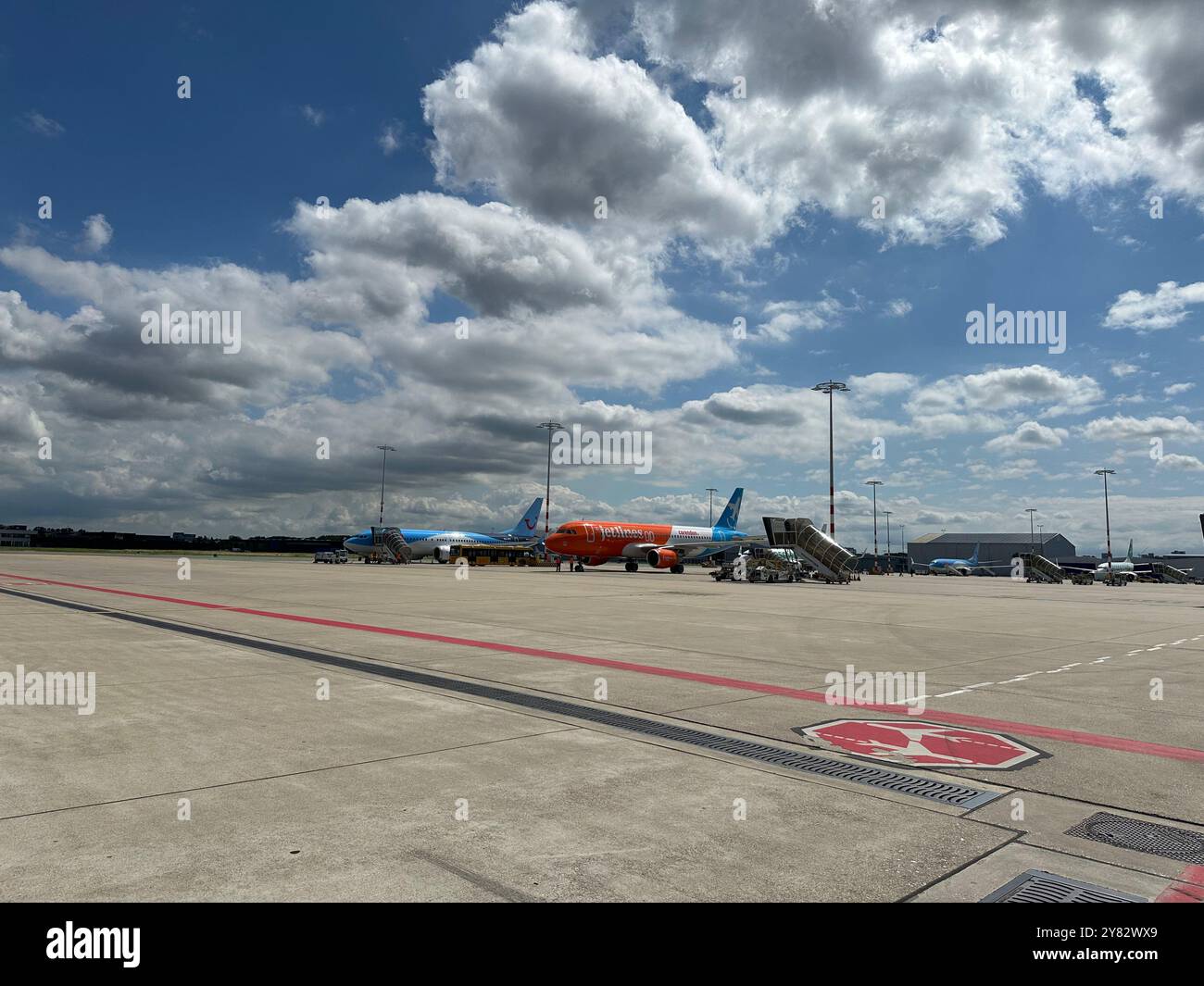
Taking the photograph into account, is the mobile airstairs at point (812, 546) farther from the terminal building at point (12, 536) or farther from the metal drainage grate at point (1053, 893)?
the terminal building at point (12, 536)

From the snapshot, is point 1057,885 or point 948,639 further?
point 948,639

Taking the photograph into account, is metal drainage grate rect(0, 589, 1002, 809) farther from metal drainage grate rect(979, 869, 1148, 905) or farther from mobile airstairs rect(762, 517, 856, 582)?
mobile airstairs rect(762, 517, 856, 582)

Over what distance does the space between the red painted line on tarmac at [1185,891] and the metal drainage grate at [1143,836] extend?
0.84 feet

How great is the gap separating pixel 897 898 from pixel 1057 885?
Result: 1059mm

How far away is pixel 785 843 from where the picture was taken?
4926 millimetres

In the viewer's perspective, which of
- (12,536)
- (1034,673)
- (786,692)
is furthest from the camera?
(12,536)

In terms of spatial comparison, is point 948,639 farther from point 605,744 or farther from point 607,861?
point 607,861

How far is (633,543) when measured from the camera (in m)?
64.8

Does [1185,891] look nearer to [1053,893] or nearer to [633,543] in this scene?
[1053,893]

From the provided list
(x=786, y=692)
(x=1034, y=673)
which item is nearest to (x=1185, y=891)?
(x=786, y=692)

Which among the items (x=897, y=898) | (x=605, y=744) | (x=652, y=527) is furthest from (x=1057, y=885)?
(x=652, y=527)

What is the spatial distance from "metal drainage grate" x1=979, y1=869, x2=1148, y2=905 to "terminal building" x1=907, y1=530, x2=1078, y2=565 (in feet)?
647

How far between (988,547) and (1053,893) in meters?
209

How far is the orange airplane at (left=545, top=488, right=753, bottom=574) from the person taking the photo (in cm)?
6109
